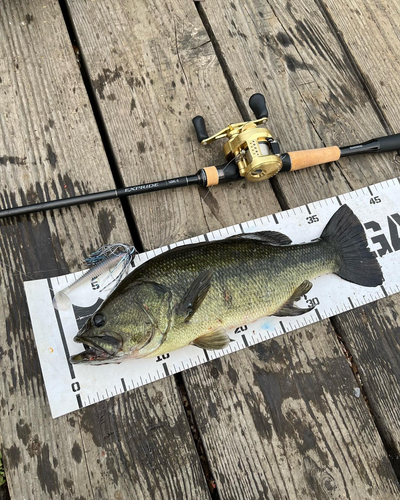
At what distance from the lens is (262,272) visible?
2.16 meters

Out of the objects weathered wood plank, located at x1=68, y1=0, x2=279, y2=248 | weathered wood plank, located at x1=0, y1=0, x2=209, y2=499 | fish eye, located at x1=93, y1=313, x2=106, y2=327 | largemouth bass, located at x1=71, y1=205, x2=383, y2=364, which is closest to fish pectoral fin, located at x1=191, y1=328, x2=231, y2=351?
largemouth bass, located at x1=71, y1=205, x2=383, y2=364

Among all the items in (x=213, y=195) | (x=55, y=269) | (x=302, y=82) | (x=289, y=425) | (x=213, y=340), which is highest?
(x=302, y=82)

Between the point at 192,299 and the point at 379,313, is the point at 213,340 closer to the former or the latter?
the point at 192,299

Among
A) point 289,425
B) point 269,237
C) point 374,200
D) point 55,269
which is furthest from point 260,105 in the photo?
point 289,425

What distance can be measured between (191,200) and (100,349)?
1.15 m

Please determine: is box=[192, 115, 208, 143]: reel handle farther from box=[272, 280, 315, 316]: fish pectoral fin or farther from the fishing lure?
box=[272, 280, 315, 316]: fish pectoral fin

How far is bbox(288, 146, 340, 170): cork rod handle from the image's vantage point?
2.55 metres

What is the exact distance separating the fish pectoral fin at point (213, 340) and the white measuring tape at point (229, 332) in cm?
17

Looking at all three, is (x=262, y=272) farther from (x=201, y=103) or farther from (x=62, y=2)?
(x=62, y=2)

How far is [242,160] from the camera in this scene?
2.44 m

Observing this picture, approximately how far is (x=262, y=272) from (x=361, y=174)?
1.21 m

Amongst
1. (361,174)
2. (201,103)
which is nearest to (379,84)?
(361,174)

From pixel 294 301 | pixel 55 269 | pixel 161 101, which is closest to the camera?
pixel 294 301

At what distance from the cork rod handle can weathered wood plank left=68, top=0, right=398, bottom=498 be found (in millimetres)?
171
